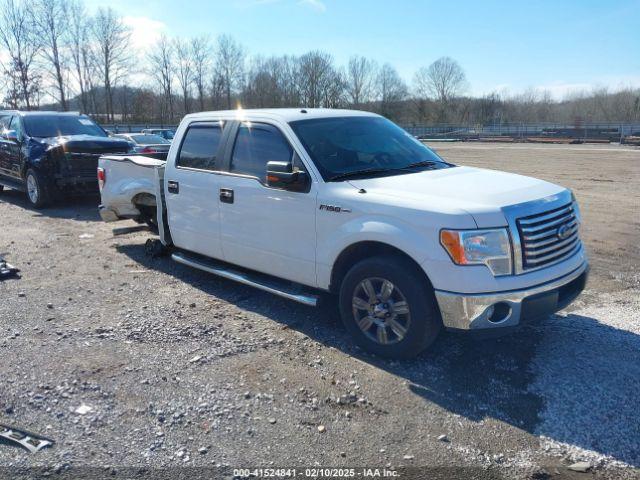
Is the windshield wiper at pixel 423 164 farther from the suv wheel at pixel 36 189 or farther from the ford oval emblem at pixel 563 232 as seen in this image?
the suv wheel at pixel 36 189

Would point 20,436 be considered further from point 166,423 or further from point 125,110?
point 125,110

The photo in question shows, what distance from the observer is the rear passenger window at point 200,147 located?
5.68 meters

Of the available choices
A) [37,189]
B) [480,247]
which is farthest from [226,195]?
[37,189]

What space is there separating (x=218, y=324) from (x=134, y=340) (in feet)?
2.46

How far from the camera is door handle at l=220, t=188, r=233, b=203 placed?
5.32 m

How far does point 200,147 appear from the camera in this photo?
5859mm

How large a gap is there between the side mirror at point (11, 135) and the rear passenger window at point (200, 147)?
7594 mm

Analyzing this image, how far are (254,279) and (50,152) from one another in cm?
761

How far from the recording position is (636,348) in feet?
14.6

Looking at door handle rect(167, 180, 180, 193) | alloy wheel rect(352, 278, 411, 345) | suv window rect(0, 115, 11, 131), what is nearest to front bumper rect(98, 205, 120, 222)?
door handle rect(167, 180, 180, 193)

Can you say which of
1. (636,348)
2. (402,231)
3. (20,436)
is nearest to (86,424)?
(20,436)

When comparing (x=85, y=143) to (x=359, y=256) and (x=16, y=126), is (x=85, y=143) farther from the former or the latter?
(x=359, y=256)

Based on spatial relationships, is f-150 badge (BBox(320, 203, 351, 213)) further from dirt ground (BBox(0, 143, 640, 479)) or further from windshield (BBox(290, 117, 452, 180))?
dirt ground (BBox(0, 143, 640, 479))

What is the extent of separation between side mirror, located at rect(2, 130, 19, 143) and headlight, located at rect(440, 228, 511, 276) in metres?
11.1
